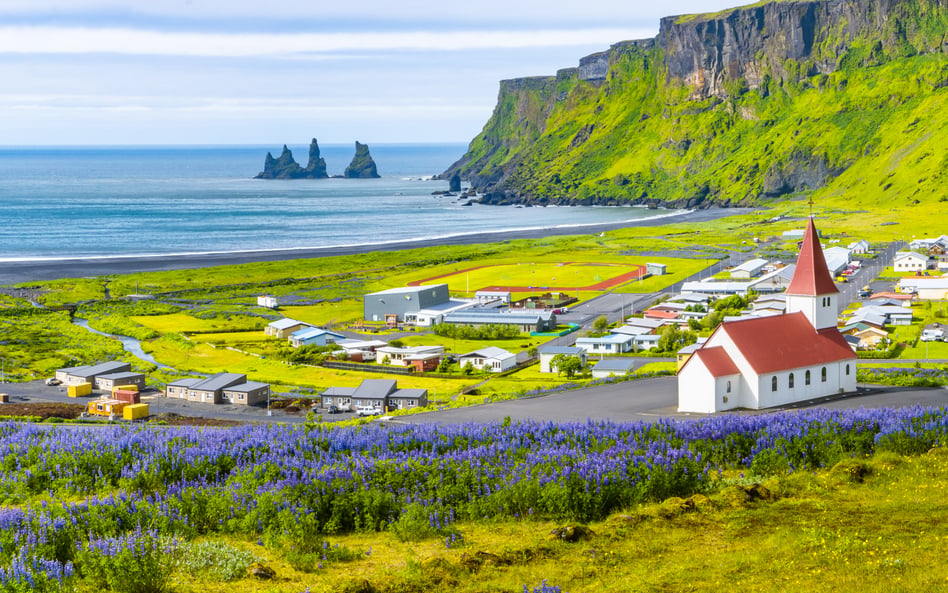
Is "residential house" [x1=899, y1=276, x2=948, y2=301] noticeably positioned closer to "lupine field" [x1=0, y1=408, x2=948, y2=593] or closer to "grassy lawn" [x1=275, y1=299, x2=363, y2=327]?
"grassy lawn" [x1=275, y1=299, x2=363, y2=327]

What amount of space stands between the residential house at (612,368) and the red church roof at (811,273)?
12.9m

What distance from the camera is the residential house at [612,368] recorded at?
52.2 meters

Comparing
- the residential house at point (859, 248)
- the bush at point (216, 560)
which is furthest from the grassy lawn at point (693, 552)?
the residential house at point (859, 248)

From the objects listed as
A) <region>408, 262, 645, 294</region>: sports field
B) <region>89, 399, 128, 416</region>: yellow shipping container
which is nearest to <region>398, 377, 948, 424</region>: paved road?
<region>89, 399, 128, 416</region>: yellow shipping container

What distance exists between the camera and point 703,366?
3612 cm

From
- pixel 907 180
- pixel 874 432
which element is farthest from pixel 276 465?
pixel 907 180

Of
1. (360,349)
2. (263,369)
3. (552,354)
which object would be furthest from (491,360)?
(263,369)

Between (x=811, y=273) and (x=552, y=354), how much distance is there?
19.5 metres

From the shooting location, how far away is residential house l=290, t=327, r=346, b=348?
66.5 meters

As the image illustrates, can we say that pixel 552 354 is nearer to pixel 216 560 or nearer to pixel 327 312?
pixel 327 312

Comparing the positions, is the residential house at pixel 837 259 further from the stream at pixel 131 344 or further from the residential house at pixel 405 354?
the stream at pixel 131 344

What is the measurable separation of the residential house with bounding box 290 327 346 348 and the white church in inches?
1331

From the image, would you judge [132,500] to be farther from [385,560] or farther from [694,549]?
[694,549]

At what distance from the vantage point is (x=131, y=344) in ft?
231
